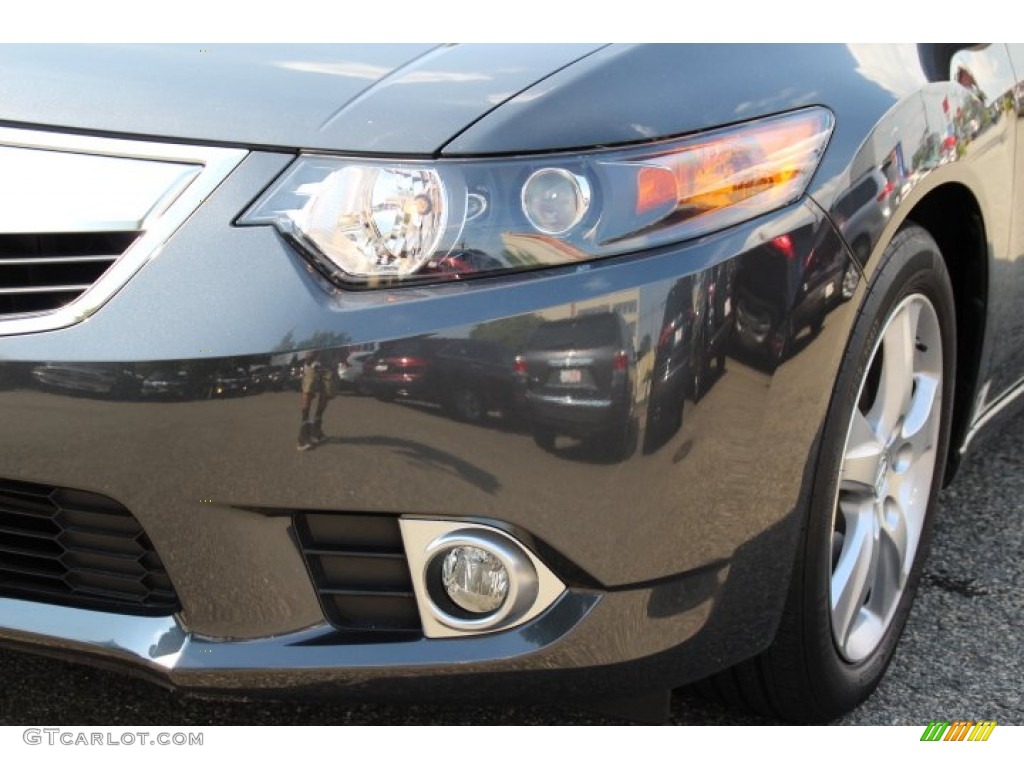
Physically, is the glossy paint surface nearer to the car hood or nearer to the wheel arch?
the car hood

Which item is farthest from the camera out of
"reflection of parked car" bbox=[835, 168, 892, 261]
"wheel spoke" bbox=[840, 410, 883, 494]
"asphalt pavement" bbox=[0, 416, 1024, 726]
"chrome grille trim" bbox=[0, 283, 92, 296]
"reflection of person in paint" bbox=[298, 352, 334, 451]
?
"asphalt pavement" bbox=[0, 416, 1024, 726]

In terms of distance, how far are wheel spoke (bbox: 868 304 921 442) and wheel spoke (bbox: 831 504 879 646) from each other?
0.15m

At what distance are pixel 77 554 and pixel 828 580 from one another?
114 cm

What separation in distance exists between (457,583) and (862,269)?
0.74m

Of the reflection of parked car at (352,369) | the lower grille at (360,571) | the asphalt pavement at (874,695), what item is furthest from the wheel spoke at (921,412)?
the reflection of parked car at (352,369)

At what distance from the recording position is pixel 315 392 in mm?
1771

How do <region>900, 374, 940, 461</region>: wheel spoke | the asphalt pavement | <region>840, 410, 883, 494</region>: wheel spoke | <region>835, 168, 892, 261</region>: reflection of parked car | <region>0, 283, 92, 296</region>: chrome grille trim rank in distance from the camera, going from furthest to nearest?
<region>900, 374, 940, 461</region>: wheel spoke < the asphalt pavement < <region>840, 410, 883, 494</region>: wheel spoke < <region>835, 168, 892, 261</region>: reflection of parked car < <region>0, 283, 92, 296</region>: chrome grille trim

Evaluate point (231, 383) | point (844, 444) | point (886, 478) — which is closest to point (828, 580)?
point (844, 444)

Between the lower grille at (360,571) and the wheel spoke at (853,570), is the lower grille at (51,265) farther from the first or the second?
the wheel spoke at (853,570)

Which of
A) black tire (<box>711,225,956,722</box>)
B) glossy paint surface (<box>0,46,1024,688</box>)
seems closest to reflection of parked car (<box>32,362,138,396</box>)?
glossy paint surface (<box>0,46,1024,688</box>)

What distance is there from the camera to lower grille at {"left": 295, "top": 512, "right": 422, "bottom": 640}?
6.25ft

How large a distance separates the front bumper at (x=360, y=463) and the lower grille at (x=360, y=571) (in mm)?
25

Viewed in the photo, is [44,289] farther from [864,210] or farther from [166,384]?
[864,210]
